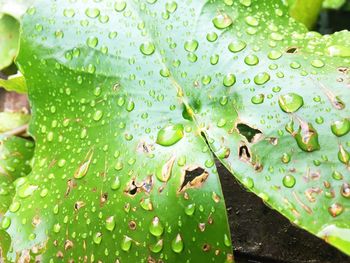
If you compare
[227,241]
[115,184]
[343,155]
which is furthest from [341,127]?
[115,184]

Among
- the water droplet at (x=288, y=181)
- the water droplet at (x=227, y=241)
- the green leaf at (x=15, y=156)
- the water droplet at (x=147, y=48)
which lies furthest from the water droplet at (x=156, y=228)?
the green leaf at (x=15, y=156)

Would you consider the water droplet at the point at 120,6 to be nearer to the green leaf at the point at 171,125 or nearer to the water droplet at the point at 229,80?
the green leaf at the point at 171,125

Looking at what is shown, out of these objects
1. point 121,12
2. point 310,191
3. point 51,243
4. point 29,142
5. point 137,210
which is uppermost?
point 121,12

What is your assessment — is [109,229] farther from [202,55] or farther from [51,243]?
[202,55]

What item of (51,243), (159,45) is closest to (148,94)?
(159,45)

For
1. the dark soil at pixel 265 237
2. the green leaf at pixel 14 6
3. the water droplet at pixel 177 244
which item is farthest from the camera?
the green leaf at pixel 14 6

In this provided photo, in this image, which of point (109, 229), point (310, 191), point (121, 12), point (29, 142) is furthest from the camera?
point (29, 142)
